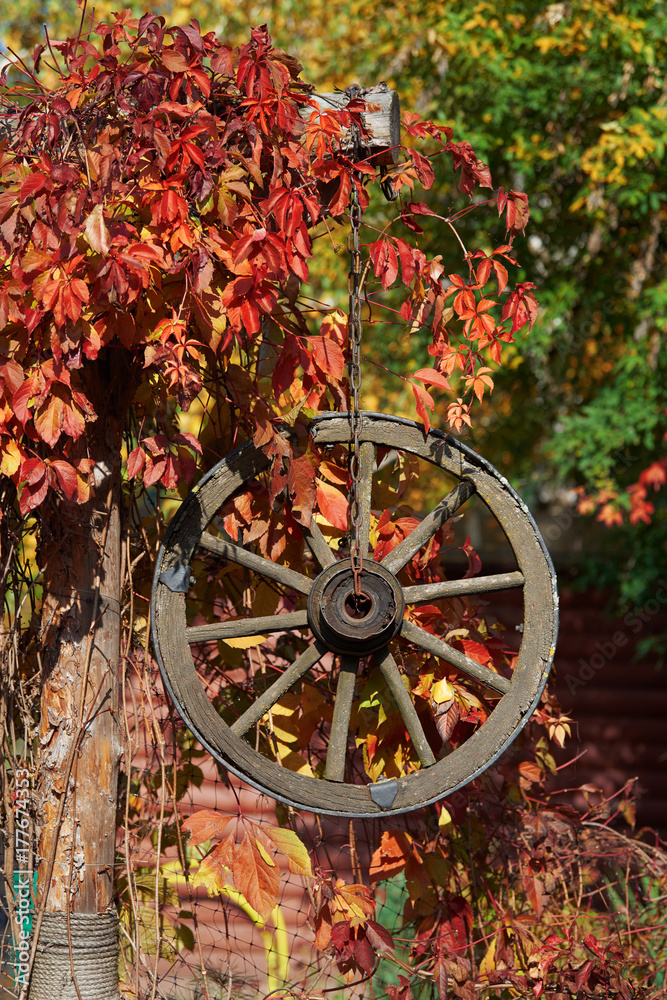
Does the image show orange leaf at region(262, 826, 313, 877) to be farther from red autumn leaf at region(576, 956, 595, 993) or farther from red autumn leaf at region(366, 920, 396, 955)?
red autumn leaf at region(576, 956, 595, 993)

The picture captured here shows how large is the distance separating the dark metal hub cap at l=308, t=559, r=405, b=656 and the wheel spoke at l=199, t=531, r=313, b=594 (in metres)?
0.07

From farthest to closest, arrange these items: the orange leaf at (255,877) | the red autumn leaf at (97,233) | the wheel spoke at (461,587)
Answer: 1. the wheel spoke at (461,587)
2. the orange leaf at (255,877)
3. the red autumn leaf at (97,233)

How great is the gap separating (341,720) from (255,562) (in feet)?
1.23

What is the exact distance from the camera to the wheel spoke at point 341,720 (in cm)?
183

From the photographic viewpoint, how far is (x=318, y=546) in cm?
190

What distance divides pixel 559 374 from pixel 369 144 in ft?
13.6

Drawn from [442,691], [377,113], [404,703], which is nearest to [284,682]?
[404,703]

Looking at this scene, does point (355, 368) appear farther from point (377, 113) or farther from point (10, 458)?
point (10, 458)

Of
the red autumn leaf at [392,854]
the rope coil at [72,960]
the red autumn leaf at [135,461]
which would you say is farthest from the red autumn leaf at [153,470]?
the red autumn leaf at [392,854]

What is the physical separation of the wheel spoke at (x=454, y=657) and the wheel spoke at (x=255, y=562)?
232 mm

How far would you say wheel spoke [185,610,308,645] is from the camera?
185cm

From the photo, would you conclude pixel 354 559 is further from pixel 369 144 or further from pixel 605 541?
pixel 605 541

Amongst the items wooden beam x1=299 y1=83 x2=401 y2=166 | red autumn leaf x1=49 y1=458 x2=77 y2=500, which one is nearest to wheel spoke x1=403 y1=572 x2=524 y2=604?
red autumn leaf x1=49 y1=458 x2=77 y2=500

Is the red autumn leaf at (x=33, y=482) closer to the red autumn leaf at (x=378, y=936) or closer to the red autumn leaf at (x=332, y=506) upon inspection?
the red autumn leaf at (x=332, y=506)
